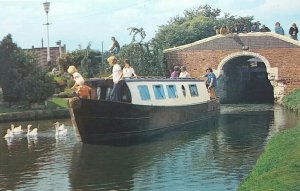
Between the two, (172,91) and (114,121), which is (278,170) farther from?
(172,91)

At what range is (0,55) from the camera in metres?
25.0

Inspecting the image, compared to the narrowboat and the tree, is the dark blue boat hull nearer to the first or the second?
the narrowboat

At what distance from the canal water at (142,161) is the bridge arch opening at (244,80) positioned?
1281 cm

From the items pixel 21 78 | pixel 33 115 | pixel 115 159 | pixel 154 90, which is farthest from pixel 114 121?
pixel 21 78

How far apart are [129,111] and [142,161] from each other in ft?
9.92

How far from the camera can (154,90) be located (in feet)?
59.5

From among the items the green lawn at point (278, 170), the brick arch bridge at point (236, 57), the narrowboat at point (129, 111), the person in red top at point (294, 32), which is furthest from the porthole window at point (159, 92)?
the person in red top at point (294, 32)

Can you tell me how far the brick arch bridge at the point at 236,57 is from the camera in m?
30.4

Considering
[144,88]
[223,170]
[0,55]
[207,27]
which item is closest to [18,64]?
[0,55]

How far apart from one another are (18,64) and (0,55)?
887 mm

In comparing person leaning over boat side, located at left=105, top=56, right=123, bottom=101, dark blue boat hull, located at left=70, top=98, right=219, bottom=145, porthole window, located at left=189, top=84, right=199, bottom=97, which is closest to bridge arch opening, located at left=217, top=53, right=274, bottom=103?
porthole window, located at left=189, top=84, right=199, bottom=97

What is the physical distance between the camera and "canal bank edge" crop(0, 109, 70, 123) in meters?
22.5

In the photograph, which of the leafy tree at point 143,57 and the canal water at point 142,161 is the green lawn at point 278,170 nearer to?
the canal water at point 142,161

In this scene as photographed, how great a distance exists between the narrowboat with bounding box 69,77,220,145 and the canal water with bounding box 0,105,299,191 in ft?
1.36
